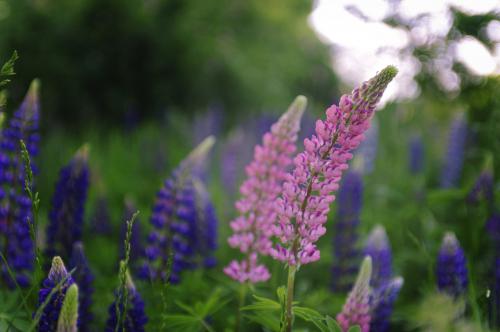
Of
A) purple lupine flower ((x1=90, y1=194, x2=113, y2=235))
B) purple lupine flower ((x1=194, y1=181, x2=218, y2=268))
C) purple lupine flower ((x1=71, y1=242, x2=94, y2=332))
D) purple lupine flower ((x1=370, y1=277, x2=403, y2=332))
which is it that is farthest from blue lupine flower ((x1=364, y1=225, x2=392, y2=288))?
purple lupine flower ((x1=90, y1=194, x2=113, y2=235))

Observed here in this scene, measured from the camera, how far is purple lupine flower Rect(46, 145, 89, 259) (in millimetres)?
2654

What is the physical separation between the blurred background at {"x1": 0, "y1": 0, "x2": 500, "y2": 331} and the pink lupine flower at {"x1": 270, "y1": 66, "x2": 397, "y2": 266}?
Result: 1811mm

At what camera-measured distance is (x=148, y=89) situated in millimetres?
8281

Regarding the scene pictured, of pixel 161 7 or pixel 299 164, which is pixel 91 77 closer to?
pixel 161 7

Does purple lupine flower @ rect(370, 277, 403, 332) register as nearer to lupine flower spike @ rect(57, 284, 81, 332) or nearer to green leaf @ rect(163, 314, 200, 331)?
green leaf @ rect(163, 314, 200, 331)

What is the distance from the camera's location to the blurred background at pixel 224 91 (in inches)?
149

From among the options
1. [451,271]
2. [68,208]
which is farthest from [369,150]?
[68,208]

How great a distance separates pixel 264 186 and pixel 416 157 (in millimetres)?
3545

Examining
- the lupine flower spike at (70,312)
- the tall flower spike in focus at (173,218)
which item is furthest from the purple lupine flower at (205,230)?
the lupine flower spike at (70,312)

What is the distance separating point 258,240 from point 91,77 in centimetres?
622

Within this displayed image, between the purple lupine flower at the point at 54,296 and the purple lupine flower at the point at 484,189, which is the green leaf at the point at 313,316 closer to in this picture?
the purple lupine flower at the point at 54,296

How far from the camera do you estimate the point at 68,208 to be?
8.87ft

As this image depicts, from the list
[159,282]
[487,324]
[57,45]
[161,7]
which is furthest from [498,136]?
[57,45]

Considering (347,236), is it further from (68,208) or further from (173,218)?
(68,208)
